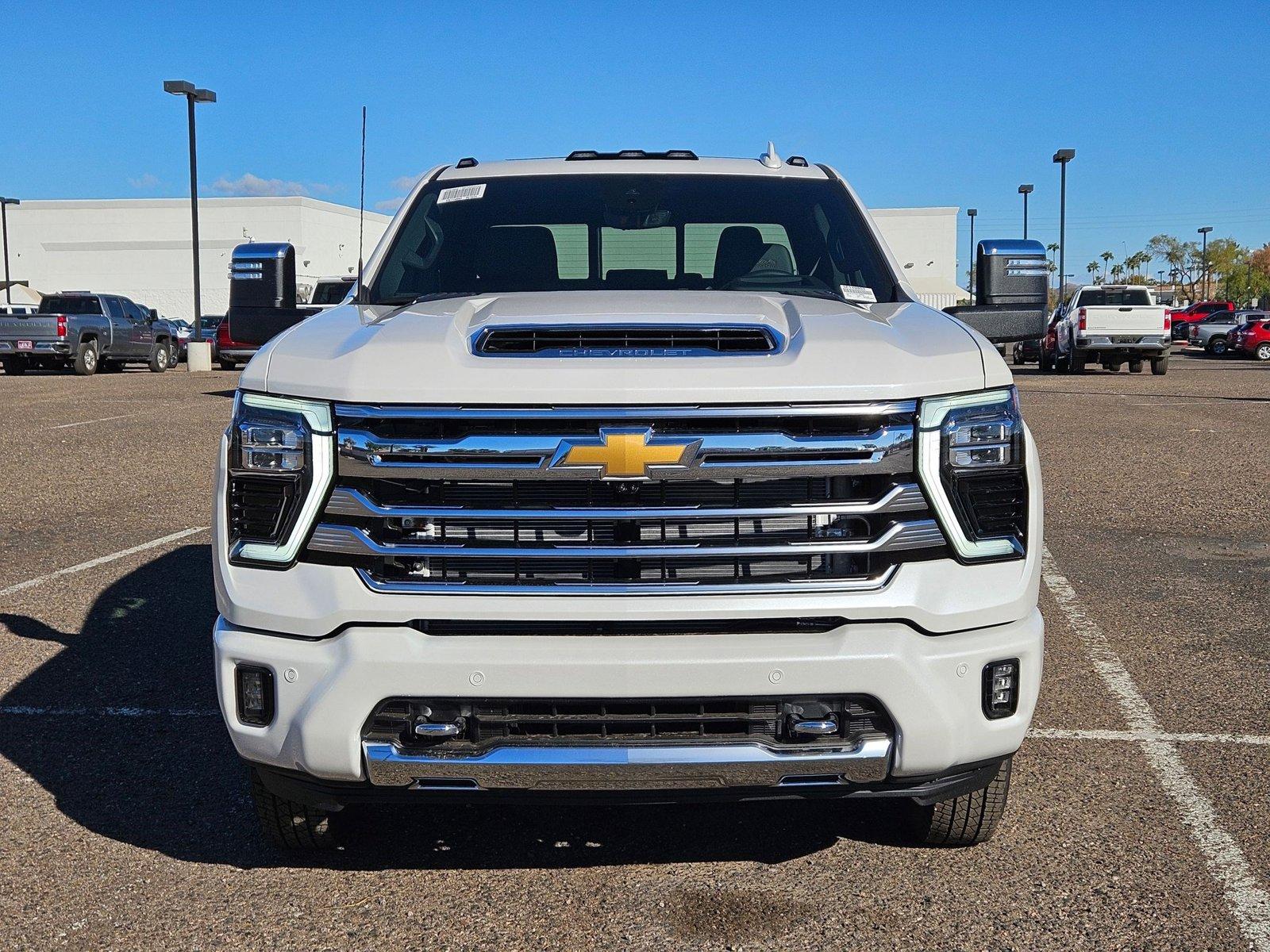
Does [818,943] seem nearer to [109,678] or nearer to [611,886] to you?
[611,886]

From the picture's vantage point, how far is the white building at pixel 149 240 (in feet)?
238

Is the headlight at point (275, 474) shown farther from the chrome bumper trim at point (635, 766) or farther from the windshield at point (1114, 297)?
the windshield at point (1114, 297)

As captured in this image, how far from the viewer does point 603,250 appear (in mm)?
4691

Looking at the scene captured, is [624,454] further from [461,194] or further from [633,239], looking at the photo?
[461,194]

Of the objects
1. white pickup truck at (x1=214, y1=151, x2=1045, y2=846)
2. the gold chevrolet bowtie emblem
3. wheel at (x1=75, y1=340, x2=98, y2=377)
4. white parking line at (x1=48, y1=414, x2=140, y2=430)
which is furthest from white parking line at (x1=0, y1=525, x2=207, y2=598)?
wheel at (x1=75, y1=340, x2=98, y2=377)

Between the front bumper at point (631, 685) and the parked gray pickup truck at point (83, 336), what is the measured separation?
28.7 m

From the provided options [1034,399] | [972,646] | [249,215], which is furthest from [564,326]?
[249,215]

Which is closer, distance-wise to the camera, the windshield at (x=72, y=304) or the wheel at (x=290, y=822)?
the wheel at (x=290, y=822)

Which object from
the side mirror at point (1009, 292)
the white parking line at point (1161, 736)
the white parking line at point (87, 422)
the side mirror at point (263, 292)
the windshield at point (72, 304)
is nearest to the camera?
the side mirror at point (1009, 292)

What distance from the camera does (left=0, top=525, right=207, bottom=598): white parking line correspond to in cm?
718

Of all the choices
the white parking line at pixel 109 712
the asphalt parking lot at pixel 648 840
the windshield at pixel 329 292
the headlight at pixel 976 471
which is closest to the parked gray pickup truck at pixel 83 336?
the windshield at pixel 329 292

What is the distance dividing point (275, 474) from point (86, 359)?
29470 millimetres

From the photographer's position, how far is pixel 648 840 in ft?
12.5

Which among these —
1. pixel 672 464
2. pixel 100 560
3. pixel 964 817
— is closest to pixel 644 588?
pixel 672 464
